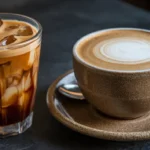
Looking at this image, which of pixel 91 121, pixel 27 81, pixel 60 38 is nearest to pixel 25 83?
pixel 27 81

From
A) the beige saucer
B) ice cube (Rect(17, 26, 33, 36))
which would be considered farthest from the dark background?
ice cube (Rect(17, 26, 33, 36))

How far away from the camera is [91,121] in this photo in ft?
2.03

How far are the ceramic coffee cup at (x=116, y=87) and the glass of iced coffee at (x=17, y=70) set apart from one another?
7cm

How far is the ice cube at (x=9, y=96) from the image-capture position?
58 centimetres

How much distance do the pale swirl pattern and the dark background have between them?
0.37 feet

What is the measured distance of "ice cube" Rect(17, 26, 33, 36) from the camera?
0.59 metres

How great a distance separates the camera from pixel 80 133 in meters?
0.58

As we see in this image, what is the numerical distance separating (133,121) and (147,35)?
14cm

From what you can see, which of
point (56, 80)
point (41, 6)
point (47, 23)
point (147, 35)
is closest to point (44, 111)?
point (56, 80)

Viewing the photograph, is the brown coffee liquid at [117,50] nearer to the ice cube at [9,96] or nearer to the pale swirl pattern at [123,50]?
the pale swirl pattern at [123,50]

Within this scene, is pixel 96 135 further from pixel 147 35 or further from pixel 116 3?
pixel 116 3

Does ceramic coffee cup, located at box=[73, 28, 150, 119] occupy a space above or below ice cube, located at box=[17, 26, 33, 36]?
below

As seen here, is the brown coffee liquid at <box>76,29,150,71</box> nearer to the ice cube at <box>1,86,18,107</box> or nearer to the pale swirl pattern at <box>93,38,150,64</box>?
the pale swirl pattern at <box>93,38,150,64</box>

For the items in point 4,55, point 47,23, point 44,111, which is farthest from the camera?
point 47,23
